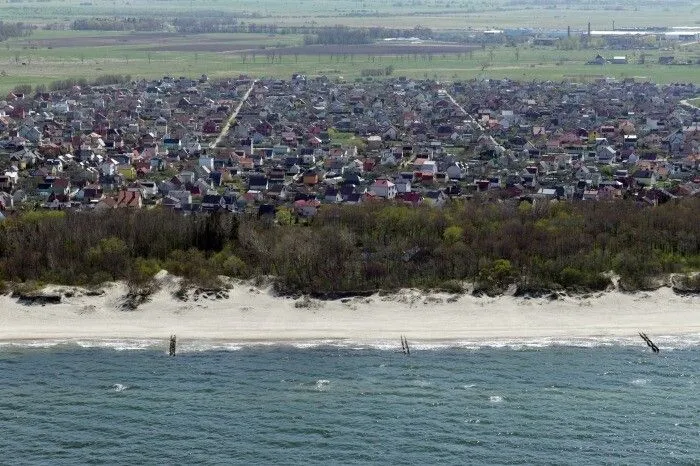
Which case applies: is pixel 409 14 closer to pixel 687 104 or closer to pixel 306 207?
pixel 687 104

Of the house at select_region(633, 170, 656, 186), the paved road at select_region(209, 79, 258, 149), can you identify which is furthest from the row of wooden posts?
the paved road at select_region(209, 79, 258, 149)

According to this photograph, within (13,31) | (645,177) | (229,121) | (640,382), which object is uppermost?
(13,31)

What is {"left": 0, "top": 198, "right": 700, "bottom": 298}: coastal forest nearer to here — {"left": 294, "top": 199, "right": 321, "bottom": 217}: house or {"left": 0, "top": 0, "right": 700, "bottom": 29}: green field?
{"left": 294, "top": 199, "right": 321, "bottom": 217}: house

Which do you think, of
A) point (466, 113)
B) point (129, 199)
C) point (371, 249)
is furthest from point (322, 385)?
point (466, 113)

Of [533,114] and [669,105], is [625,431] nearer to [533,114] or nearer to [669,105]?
[533,114]

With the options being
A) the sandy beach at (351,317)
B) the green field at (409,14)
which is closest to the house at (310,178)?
the sandy beach at (351,317)

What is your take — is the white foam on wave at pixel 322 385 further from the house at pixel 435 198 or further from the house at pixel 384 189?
the house at pixel 384 189

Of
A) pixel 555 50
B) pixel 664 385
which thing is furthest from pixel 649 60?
pixel 664 385

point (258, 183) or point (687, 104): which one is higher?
point (258, 183)
